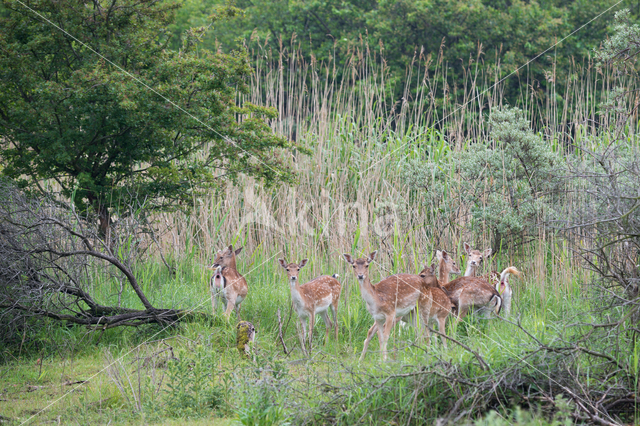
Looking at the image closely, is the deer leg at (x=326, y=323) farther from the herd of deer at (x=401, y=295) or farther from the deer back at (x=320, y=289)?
the deer back at (x=320, y=289)

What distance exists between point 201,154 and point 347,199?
2869mm

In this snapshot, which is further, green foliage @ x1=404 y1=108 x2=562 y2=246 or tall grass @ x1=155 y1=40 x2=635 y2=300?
tall grass @ x1=155 y1=40 x2=635 y2=300

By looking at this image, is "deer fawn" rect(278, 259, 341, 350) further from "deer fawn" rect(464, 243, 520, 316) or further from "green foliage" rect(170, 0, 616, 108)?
"green foliage" rect(170, 0, 616, 108)

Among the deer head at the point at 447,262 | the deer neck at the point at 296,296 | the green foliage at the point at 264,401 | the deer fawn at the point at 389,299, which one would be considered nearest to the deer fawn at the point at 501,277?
the deer head at the point at 447,262

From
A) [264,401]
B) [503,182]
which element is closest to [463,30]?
[503,182]

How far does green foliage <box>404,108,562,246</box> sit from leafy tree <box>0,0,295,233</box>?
1.97 meters

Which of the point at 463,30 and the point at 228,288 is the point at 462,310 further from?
the point at 463,30

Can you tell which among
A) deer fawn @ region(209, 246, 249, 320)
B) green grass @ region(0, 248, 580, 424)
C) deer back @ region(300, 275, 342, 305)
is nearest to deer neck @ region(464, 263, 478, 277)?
green grass @ region(0, 248, 580, 424)

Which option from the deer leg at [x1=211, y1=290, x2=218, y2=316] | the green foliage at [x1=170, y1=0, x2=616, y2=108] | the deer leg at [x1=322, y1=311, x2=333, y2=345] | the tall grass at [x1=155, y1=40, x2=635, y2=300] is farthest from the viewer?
the green foliage at [x1=170, y1=0, x2=616, y2=108]

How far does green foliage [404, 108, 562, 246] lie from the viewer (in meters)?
8.11

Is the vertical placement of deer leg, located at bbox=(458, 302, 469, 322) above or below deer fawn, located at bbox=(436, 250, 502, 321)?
below

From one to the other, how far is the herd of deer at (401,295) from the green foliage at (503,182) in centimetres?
99

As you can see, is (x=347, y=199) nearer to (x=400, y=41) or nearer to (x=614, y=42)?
(x=614, y=42)

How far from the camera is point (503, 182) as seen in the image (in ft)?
27.1
